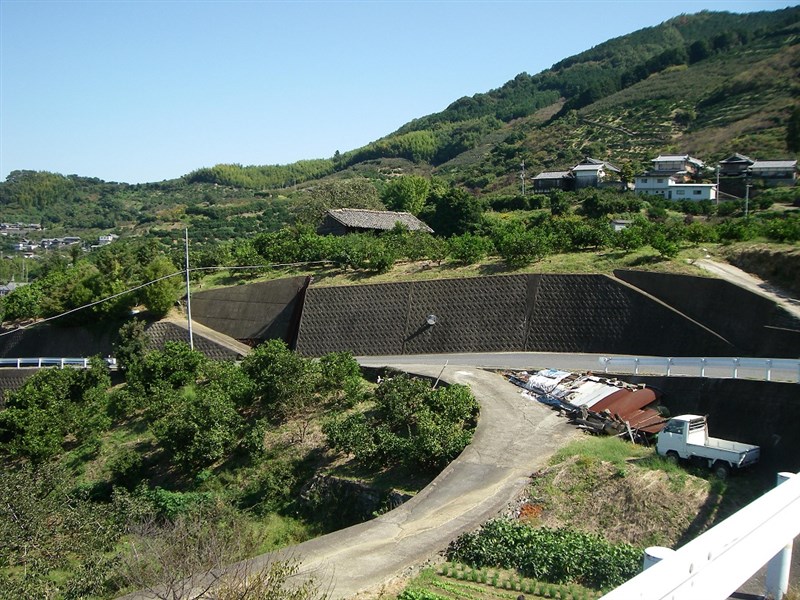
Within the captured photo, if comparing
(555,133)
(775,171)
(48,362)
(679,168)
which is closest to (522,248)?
(48,362)

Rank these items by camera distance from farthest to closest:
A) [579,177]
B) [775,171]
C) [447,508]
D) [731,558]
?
[579,177] → [775,171] → [447,508] → [731,558]

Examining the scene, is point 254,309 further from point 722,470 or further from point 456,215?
point 722,470

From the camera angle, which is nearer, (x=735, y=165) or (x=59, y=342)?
(x=59, y=342)

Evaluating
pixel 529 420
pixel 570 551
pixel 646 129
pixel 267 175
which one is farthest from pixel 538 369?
pixel 267 175

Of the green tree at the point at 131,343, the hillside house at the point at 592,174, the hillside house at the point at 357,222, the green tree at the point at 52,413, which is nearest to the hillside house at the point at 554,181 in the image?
the hillside house at the point at 592,174

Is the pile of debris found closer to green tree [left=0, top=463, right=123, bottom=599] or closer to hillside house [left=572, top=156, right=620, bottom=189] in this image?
green tree [left=0, top=463, right=123, bottom=599]

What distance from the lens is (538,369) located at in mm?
20875

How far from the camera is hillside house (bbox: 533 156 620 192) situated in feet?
176

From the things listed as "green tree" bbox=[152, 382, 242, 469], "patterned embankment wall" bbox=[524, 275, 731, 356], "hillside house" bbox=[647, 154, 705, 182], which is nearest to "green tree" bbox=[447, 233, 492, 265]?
"patterned embankment wall" bbox=[524, 275, 731, 356]

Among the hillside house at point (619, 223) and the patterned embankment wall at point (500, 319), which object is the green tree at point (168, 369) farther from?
the hillside house at point (619, 223)

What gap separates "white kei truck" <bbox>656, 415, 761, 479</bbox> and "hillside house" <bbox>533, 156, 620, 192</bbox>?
4173 cm

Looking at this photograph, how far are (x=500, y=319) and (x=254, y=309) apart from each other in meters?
11.1

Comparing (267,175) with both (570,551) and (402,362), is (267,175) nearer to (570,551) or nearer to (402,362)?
(402,362)

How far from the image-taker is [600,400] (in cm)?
1742
